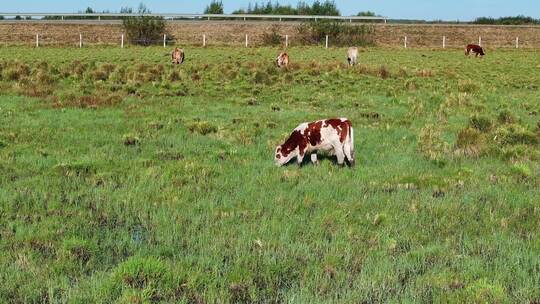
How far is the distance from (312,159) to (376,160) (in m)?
1.24

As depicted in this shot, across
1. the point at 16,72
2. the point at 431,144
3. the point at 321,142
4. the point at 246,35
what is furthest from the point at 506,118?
the point at 246,35

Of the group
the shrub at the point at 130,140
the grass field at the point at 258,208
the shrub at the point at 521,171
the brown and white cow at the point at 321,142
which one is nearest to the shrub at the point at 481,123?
the grass field at the point at 258,208

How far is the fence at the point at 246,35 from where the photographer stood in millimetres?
55719

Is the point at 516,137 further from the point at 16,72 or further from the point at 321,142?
the point at 16,72

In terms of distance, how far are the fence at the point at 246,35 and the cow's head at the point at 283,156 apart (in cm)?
4496

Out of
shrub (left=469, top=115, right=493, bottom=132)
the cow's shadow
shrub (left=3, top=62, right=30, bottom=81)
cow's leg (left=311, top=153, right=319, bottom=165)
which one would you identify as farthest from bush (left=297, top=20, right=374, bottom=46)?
cow's leg (left=311, top=153, right=319, bottom=165)

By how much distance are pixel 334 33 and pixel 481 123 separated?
147 ft

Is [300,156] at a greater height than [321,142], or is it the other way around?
[321,142]

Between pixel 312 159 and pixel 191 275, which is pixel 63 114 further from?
pixel 191 275

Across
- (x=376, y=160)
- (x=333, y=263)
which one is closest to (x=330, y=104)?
(x=376, y=160)

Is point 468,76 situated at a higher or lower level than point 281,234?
higher

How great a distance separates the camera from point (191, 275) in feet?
18.3

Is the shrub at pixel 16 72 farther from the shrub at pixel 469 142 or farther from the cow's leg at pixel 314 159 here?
the shrub at pixel 469 142

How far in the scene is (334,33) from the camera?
5725cm
